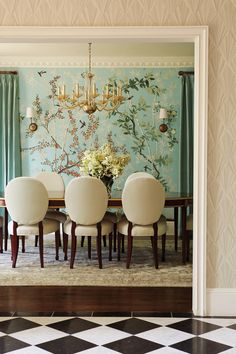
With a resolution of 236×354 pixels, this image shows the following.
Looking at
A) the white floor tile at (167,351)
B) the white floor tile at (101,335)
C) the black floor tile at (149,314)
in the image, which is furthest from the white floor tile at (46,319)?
the white floor tile at (167,351)

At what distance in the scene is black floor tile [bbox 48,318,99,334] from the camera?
4.03 m

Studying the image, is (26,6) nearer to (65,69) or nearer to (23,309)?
(23,309)

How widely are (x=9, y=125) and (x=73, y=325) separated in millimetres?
4554

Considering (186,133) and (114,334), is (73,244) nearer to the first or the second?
(114,334)

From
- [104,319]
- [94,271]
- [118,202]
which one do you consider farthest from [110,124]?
[104,319]

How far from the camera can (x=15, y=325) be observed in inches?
163

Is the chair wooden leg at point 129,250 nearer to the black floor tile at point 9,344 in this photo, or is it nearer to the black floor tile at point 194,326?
the black floor tile at point 194,326

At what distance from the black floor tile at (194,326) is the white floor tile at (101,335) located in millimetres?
408

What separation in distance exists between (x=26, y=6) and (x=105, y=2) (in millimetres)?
582

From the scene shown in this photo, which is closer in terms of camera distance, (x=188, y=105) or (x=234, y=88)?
(x=234, y=88)

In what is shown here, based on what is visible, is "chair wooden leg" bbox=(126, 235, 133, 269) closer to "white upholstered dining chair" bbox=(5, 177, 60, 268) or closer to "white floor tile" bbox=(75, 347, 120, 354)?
"white upholstered dining chair" bbox=(5, 177, 60, 268)

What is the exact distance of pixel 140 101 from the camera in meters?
8.15

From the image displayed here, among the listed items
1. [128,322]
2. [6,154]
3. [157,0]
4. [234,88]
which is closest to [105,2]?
[157,0]

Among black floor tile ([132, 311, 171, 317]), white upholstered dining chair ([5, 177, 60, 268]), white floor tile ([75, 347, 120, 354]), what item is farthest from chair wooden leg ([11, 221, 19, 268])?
white floor tile ([75, 347, 120, 354])
